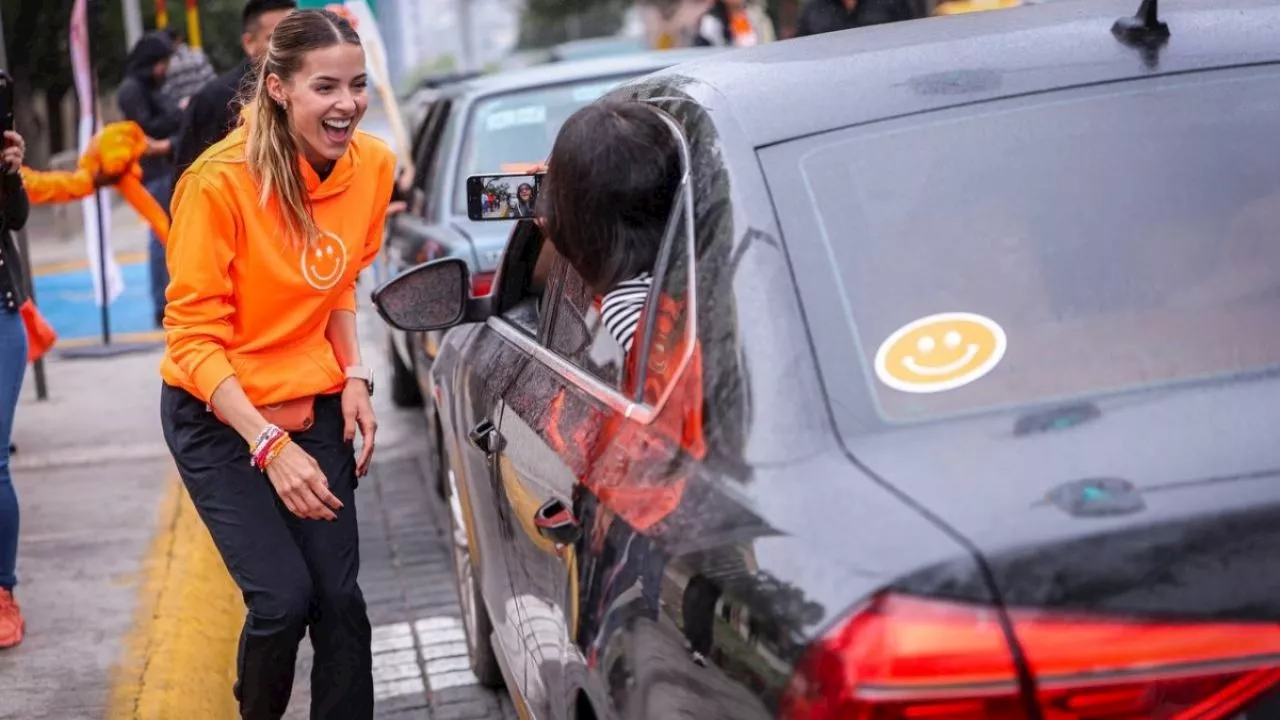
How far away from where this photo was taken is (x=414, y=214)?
27.6ft

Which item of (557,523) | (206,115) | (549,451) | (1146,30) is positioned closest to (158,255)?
(206,115)

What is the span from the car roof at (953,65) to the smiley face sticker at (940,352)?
16.9 inches

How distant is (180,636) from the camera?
552 cm

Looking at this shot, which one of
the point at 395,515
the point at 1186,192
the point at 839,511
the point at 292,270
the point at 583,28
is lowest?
the point at 583,28

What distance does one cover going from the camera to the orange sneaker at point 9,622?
17.9 feet

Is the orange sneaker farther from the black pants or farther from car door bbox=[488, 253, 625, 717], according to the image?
car door bbox=[488, 253, 625, 717]

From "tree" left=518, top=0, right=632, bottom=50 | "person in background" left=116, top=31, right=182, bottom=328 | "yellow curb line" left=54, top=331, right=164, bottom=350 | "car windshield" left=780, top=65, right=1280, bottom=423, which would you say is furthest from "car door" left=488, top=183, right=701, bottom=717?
"tree" left=518, top=0, right=632, bottom=50

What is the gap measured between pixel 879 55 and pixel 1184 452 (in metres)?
1.12

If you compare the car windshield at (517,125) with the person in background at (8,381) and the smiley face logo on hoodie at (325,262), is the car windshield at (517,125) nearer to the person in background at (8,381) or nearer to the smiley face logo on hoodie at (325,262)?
the person in background at (8,381)

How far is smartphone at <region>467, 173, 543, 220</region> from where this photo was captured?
404 cm

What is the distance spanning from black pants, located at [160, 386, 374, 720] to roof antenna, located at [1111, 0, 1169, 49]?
2.00 metres

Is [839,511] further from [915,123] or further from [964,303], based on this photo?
[915,123]

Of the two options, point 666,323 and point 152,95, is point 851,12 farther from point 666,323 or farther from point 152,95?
point 666,323

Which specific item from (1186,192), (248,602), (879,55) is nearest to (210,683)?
(248,602)
